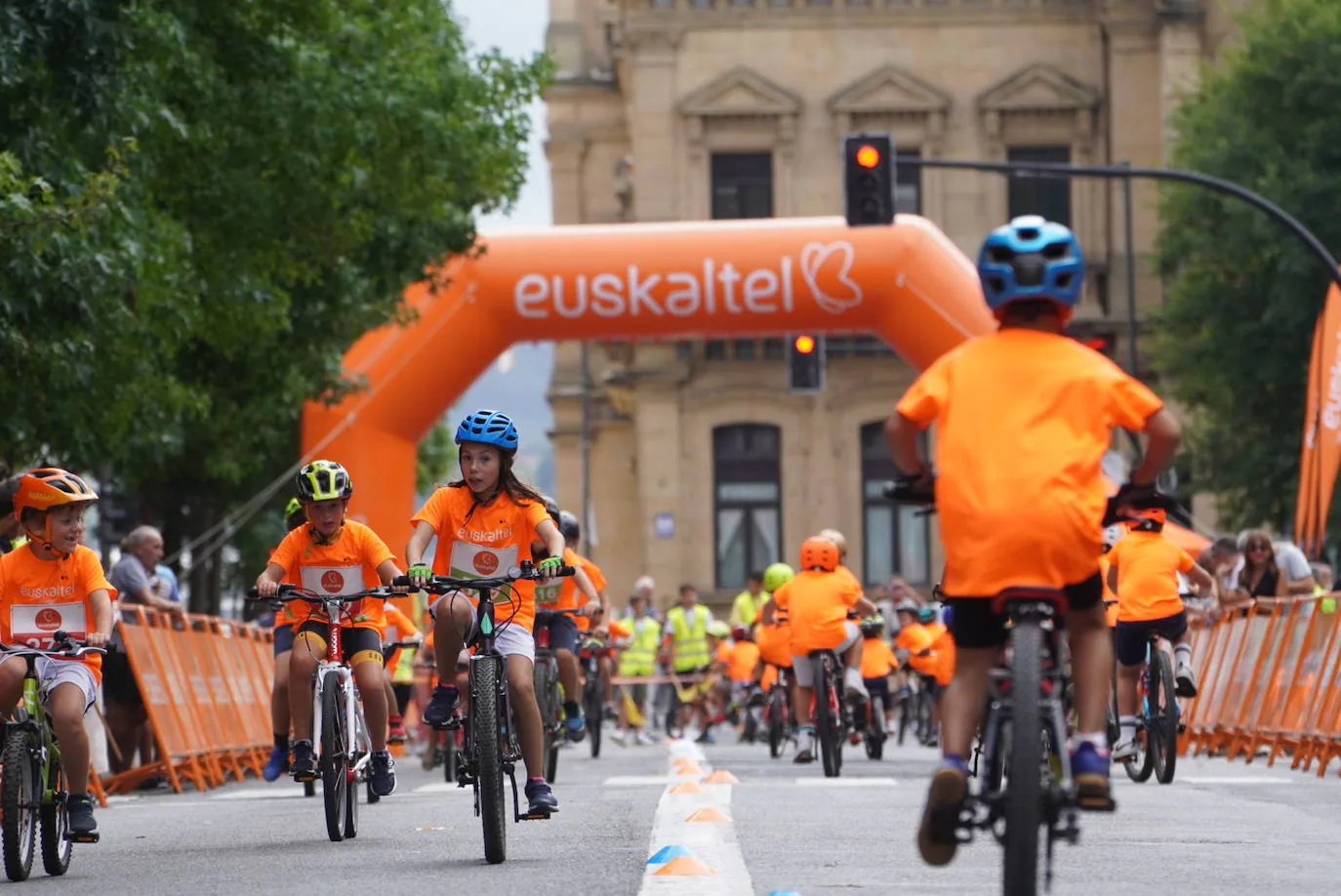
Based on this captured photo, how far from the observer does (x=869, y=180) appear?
2594 centimetres

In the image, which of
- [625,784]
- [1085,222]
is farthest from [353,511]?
[1085,222]

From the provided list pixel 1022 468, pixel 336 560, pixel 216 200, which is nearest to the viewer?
pixel 1022 468

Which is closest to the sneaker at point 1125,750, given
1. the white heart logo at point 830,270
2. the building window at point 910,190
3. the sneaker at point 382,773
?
the sneaker at point 382,773

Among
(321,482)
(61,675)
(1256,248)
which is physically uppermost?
(1256,248)

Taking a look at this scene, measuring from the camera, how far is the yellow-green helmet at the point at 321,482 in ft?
42.8

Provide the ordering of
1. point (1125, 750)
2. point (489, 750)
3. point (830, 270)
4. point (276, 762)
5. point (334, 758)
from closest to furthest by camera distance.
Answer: point (489, 750)
point (334, 758)
point (276, 762)
point (1125, 750)
point (830, 270)

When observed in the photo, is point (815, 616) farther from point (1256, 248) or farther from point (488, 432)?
point (1256, 248)

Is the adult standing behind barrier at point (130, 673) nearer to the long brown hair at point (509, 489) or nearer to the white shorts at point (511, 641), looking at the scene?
the long brown hair at point (509, 489)

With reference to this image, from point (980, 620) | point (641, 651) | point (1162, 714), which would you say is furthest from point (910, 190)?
point (980, 620)

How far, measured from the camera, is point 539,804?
1127cm

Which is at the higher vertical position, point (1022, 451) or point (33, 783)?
point (1022, 451)

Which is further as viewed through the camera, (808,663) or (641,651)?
(641,651)

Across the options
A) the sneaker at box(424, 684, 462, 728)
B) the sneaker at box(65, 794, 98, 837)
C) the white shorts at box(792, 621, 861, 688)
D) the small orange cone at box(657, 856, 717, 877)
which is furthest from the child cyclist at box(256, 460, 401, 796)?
the white shorts at box(792, 621, 861, 688)

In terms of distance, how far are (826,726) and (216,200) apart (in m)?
9.59
